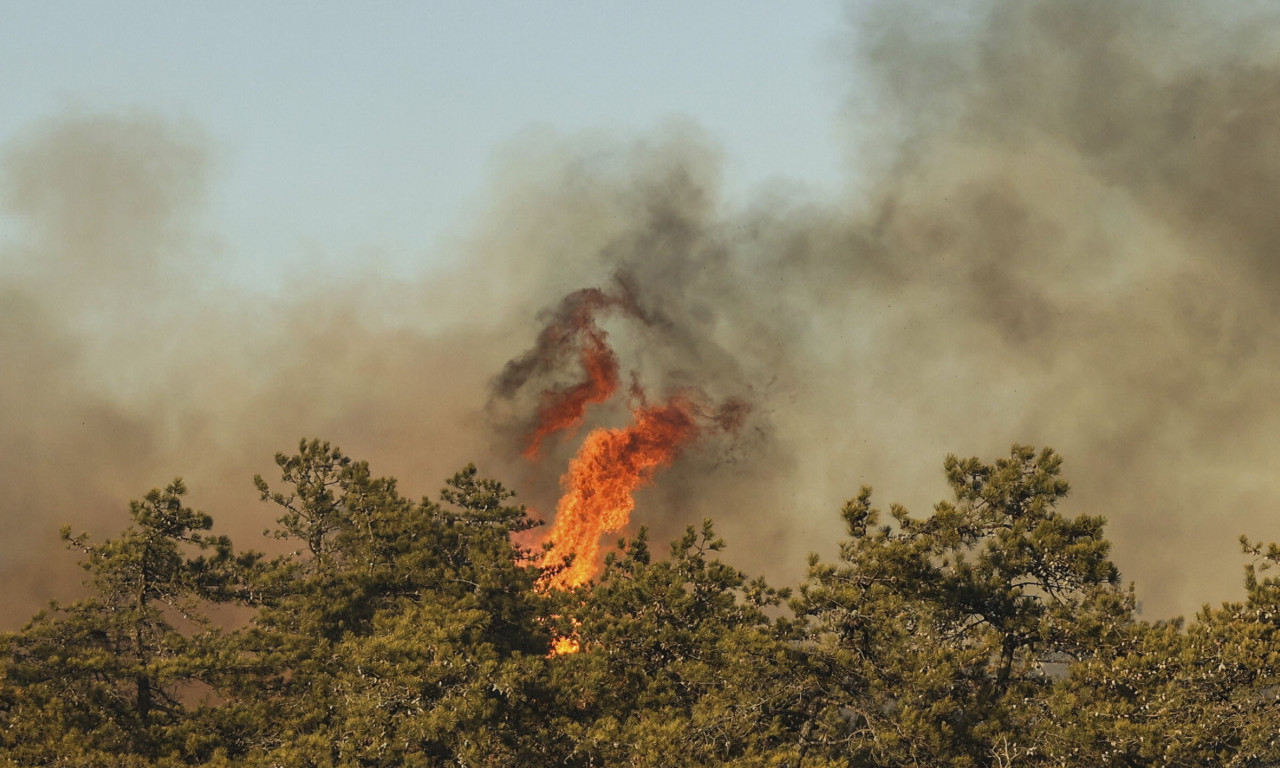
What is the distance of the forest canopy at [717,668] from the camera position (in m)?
30.6

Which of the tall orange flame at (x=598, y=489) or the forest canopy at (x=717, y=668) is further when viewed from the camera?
the tall orange flame at (x=598, y=489)

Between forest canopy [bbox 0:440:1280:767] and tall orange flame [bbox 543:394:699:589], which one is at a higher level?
tall orange flame [bbox 543:394:699:589]

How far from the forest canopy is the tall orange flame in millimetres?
20937

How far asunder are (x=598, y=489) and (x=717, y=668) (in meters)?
30.7

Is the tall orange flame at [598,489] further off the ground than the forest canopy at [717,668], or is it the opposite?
the tall orange flame at [598,489]

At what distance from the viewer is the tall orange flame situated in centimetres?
6494

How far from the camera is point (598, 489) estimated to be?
67250 millimetres

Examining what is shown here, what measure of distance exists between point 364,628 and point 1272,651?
31025 mm

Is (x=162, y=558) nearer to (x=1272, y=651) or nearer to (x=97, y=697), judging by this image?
(x=97, y=697)

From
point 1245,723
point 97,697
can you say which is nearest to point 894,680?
point 1245,723

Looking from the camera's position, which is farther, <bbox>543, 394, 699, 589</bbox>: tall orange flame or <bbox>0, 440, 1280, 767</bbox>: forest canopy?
<bbox>543, 394, 699, 589</bbox>: tall orange flame

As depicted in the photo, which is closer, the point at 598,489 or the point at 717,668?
the point at 717,668

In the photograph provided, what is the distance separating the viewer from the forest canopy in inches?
1206

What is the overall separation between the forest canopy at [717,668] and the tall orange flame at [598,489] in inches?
824
